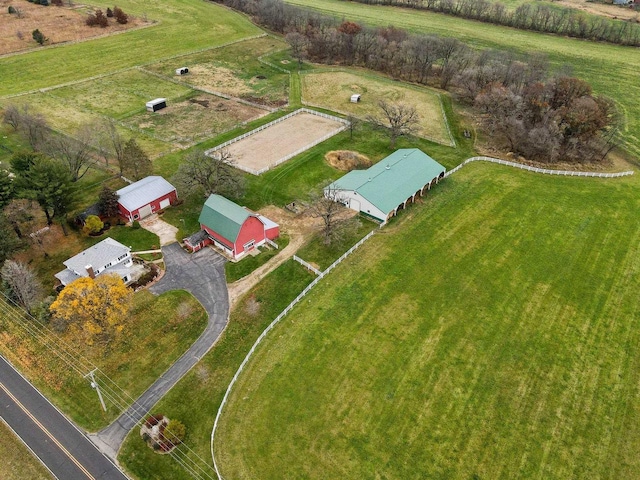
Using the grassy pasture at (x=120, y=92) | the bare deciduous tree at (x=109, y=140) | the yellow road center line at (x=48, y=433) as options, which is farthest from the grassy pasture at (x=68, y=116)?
the yellow road center line at (x=48, y=433)

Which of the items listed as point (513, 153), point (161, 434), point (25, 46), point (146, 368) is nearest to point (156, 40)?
point (25, 46)

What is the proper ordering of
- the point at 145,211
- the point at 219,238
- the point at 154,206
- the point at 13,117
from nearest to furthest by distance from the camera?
1. the point at 219,238
2. the point at 145,211
3. the point at 154,206
4. the point at 13,117

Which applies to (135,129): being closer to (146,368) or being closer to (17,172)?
(17,172)

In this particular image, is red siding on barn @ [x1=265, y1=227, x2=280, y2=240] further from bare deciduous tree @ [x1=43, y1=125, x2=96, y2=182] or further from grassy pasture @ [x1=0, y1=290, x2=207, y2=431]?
bare deciduous tree @ [x1=43, y1=125, x2=96, y2=182]

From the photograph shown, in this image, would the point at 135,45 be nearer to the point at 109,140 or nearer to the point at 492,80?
the point at 109,140

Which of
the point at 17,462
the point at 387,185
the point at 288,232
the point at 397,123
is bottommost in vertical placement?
the point at 17,462

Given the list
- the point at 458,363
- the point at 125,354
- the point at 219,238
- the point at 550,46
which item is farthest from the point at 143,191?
the point at 550,46
